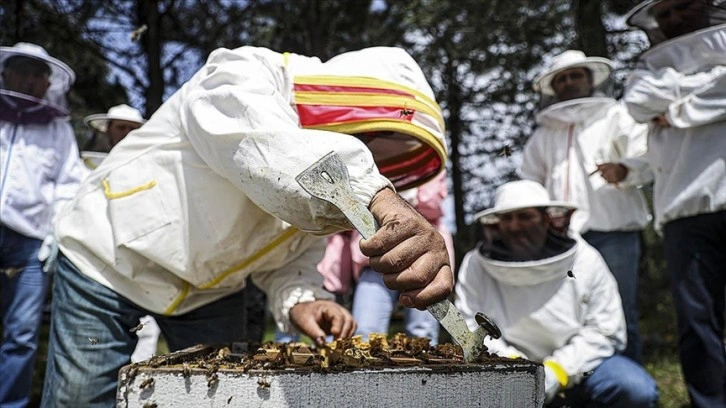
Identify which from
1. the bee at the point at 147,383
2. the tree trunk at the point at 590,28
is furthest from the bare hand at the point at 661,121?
the bee at the point at 147,383

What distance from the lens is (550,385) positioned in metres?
2.73

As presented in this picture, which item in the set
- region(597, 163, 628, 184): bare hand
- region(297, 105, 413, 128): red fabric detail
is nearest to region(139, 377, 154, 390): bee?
region(297, 105, 413, 128): red fabric detail

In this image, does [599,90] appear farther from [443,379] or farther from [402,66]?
[443,379]

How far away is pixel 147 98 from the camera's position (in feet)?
21.6

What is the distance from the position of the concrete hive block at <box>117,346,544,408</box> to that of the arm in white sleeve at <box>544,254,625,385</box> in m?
1.66

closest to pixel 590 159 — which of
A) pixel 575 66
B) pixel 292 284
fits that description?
pixel 575 66

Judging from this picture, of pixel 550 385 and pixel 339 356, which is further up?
pixel 339 356

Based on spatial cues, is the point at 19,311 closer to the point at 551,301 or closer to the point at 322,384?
the point at 551,301

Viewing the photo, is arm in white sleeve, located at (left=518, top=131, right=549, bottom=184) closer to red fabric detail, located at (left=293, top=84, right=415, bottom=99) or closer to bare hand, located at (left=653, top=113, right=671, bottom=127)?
bare hand, located at (left=653, top=113, right=671, bottom=127)

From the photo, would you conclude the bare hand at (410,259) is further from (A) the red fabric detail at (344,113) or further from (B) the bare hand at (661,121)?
(B) the bare hand at (661,121)

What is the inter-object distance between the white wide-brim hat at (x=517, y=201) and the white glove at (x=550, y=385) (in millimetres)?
778

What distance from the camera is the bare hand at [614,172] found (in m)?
3.49

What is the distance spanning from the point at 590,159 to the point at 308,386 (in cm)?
283

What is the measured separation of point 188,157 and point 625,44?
5159 mm
